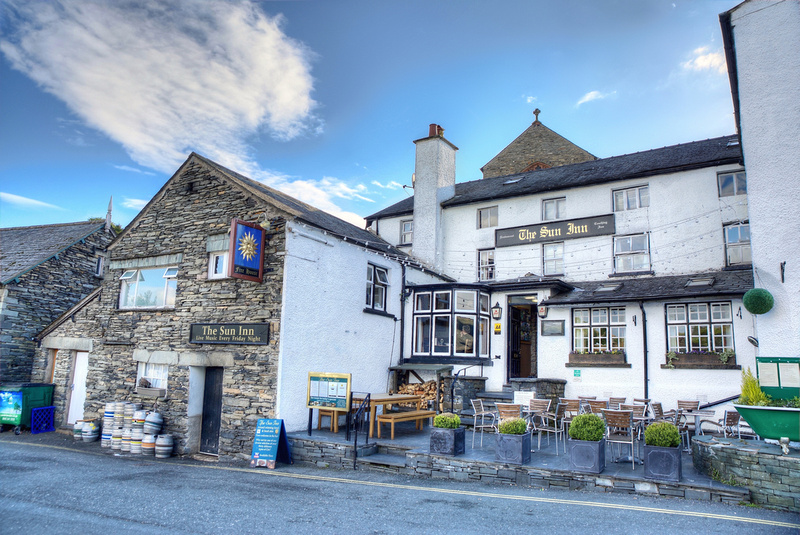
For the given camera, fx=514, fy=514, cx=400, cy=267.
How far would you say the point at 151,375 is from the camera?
14594mm

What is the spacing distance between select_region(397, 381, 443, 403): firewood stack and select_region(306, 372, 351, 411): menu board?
440 centimetres

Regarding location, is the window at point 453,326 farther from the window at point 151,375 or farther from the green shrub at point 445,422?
the window at point 151,375

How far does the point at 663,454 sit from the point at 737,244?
955 cm

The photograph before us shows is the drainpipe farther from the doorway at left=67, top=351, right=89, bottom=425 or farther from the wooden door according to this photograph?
the doorway at left=67, top=351, right=89, bottom=425

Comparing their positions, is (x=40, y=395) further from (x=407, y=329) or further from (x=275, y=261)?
(x=407, y=329)

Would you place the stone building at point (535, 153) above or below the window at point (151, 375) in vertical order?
above

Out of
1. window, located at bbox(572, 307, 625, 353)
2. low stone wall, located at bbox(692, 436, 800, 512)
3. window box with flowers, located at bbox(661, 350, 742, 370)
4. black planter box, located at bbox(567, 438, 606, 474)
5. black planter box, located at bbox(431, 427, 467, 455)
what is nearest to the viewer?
low stone wall, located at bbox(692, 436, 800, 512)

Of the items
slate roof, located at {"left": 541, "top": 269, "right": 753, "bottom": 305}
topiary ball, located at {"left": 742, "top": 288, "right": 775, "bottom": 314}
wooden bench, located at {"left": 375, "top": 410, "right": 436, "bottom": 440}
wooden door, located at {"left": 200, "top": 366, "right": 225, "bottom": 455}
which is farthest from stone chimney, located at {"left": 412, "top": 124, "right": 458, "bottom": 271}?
topiary ball, located at {"left": 742, "top": 288, "right": 775, "bottom": 314}

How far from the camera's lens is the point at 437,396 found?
1532 cm

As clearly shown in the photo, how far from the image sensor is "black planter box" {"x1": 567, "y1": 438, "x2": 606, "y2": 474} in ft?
28.8

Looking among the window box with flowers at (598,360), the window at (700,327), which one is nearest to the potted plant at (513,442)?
the window box with flowers at (598,360)

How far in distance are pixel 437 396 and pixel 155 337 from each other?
8.29 meters

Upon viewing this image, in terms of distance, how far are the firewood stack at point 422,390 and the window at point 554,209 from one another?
7.40 metres

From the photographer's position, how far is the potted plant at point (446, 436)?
397 inches
